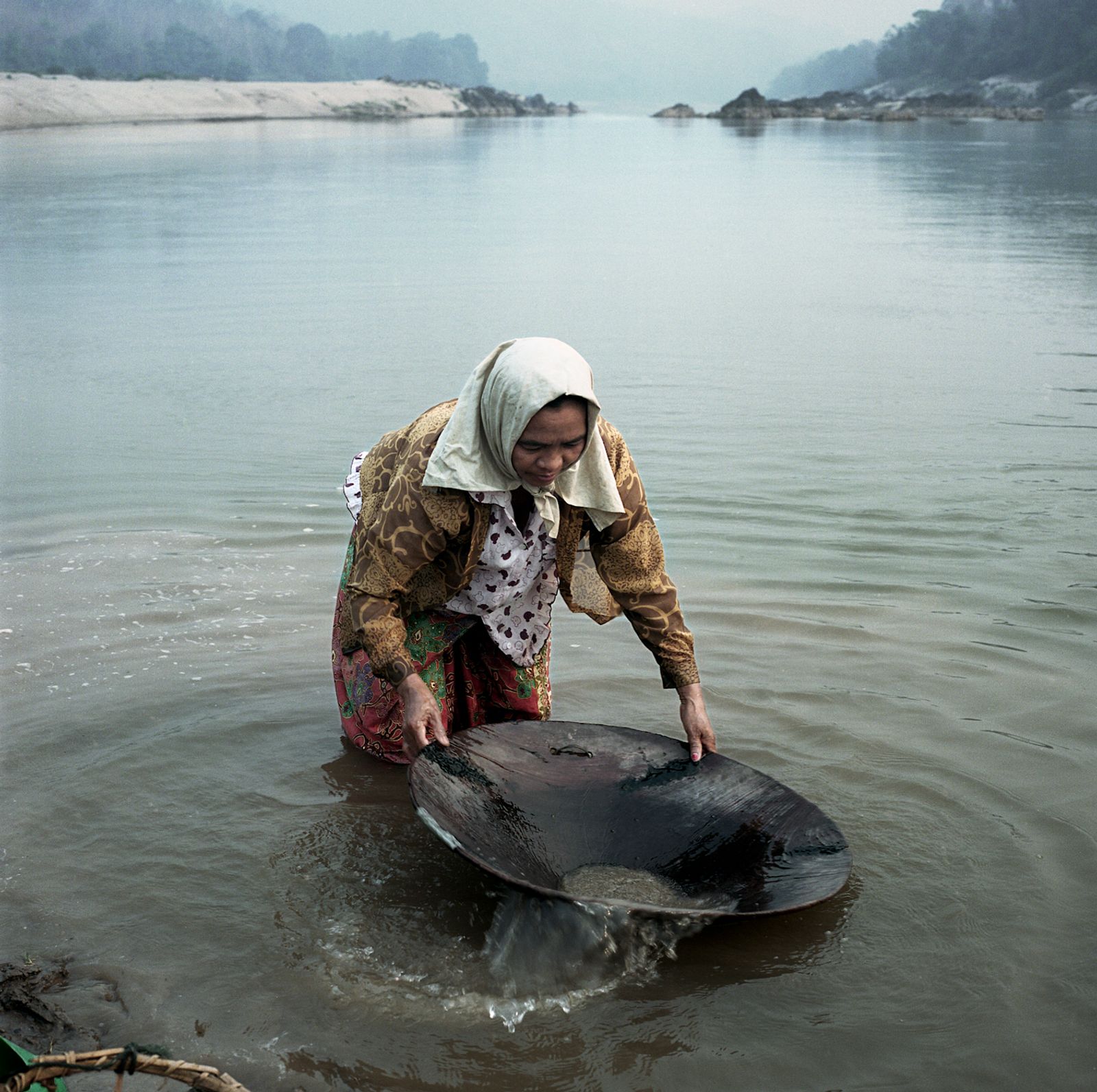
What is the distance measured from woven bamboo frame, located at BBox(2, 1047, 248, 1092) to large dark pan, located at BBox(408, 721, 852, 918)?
90 centimetres

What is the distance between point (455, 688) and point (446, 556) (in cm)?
55

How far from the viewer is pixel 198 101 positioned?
5997 centimetres

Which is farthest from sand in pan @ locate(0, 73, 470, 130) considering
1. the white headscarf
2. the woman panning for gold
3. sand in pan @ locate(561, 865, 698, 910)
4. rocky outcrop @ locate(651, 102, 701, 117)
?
sand in pan @ locate(561, 865, 698, 910)

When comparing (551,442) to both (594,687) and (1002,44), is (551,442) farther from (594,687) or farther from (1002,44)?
(1002,44)

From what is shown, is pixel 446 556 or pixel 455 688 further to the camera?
pixel 455 688

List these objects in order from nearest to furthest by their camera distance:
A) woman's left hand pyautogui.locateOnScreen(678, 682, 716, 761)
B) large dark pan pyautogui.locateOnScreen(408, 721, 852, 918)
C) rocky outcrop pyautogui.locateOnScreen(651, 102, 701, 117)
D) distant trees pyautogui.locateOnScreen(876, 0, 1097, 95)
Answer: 1. large dark pan pyautogui.locateOnScreen(408, 721, 852, 918)
2. woman's left hand pyautogui.locateOnScreen(678, 682, 716, 761)
3. distant trees pyautogui.locateOnScreen(876, 0, 1097, 95)
4. rocky outcrop pyautogui.locateOnScreen(651, 102, 701, 117)

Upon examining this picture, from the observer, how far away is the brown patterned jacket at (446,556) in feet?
9.29

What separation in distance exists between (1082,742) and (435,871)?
202cm

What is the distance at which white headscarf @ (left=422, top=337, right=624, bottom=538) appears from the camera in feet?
8.34

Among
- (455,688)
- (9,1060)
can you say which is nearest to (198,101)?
(455,688)

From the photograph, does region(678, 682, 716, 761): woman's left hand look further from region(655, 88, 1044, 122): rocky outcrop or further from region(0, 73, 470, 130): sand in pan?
region(655, 88, 1044, 122): rocky outcrop

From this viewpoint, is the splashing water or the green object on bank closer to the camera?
the green object on bank

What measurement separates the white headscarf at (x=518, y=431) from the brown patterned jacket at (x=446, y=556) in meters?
0.07

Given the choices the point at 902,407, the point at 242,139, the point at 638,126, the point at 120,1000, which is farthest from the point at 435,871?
the point at 638,126
